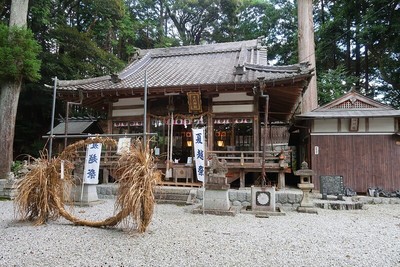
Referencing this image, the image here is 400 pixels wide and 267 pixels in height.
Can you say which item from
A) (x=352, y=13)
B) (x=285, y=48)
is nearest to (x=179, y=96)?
(x=352, y=13)

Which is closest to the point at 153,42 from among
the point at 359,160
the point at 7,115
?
the point at 7,115

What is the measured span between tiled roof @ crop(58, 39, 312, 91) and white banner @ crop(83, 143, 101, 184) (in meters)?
2.68

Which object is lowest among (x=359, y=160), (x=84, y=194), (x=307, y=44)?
(x=84, y=194)

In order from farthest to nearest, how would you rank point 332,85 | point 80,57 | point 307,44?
1. point 80,57
2. point 332,85
3. point 307,44

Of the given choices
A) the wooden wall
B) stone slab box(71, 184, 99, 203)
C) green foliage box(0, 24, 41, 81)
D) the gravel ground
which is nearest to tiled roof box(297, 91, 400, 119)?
the wooden wall

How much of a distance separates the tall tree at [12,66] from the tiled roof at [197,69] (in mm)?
1554

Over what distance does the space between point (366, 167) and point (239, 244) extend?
743 centimetres

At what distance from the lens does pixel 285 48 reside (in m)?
21.7

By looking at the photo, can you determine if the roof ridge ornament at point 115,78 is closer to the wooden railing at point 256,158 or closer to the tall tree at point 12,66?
the tall tree at point 12,66

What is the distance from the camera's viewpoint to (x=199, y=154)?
30.0 ft

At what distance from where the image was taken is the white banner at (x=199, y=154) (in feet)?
29.8

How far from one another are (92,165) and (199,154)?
10.6 feet

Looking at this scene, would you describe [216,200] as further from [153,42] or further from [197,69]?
[153,42]

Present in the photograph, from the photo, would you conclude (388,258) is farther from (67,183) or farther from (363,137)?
(363,137)
